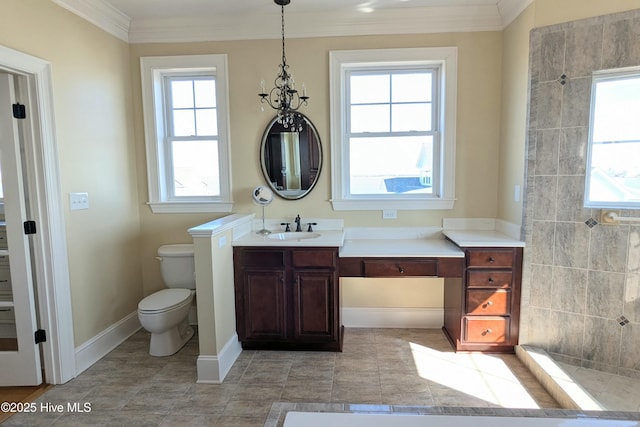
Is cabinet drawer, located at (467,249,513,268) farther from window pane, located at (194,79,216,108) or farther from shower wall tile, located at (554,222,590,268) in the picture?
window pane, located at (194,79,216,108)

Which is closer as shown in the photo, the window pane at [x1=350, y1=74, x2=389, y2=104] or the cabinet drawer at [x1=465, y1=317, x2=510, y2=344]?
the cabinet drawer at [x1=465, y1=317, x2=510, y2=344]

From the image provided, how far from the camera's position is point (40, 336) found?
2.44 m

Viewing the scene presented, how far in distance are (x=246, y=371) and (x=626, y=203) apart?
287 cm

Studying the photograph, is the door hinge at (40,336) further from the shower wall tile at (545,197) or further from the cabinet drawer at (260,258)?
the shower wall tile at (545,197)

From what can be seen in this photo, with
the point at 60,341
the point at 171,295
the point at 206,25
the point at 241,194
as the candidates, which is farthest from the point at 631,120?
the point at 60,341

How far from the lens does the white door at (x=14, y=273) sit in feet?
7.46

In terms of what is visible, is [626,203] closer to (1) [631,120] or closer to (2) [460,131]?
(1) [631,120]

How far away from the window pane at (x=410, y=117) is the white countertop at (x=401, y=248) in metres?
1.01

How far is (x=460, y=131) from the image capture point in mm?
3107

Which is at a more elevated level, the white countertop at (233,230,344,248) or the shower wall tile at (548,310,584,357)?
the white countertop at (233,230,344,248)

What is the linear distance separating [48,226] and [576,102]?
3.68m

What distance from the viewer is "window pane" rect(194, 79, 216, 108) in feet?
10.9

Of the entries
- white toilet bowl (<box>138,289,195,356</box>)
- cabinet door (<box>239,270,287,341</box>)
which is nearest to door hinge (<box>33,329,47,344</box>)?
white toilet bowl (<box>138,289,195,356</box>)

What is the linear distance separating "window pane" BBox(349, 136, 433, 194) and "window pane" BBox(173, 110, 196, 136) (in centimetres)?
150
